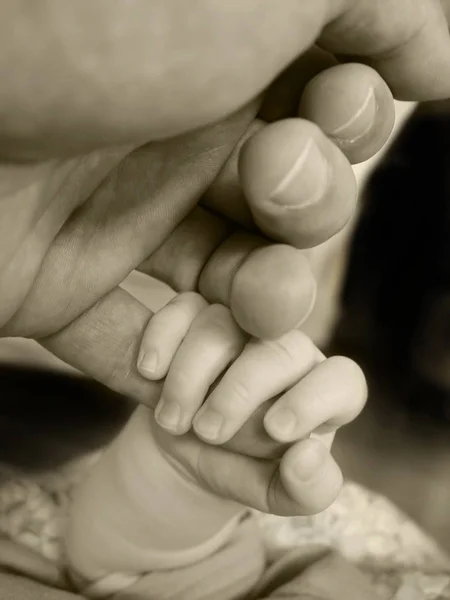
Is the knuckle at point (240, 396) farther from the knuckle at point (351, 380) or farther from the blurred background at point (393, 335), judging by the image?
the blurred background at point (393, 335)

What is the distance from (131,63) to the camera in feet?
0.59

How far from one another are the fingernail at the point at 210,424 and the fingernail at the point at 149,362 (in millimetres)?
39

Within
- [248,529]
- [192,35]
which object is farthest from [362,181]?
[192,35]

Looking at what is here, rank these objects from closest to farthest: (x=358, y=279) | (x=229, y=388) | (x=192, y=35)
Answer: (x=192, y=35), (x=229, y=388), (x=358, y=279)

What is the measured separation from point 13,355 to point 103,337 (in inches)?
11.7

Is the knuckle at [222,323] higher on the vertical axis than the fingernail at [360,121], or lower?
lower

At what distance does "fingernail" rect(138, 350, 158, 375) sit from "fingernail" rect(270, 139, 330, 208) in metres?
0.13

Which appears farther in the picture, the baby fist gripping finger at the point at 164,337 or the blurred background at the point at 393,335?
the blurred background at the point at 393,335

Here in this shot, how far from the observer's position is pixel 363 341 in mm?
710

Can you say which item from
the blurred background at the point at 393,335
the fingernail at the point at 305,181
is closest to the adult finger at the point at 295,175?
the fingernail at the point at 305,181

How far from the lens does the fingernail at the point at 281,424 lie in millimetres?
336

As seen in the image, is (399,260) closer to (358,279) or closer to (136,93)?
(358,279)

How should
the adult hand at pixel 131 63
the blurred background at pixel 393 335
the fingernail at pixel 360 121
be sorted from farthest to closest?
1. the blurred background at pixel 393 335
2. the fingernail at pixel 360 121
3. the adult hand at pixel 131 63

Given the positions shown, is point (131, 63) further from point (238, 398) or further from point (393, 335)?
point (393, 335)
